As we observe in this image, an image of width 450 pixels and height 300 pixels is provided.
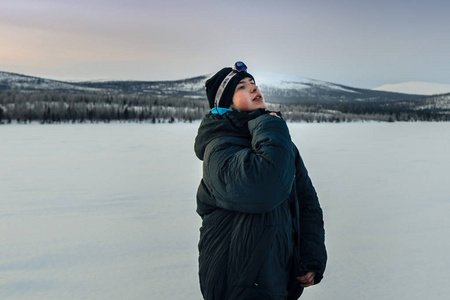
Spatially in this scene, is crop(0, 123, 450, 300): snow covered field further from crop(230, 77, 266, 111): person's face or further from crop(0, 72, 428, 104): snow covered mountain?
crop(0, 72, 428, 104): snow covered mountain

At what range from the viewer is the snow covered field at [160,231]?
2.54 meters

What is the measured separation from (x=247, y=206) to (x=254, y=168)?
123 millimetres

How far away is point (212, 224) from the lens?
137 cm

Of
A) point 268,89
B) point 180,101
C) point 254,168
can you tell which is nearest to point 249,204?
point 254,168

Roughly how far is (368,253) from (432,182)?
3295mm

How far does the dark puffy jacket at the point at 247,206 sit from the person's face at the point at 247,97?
6cm

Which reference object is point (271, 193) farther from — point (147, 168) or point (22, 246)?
point (147, 168)

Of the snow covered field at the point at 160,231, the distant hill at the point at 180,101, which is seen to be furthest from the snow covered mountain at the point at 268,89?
the snow covered field at the point at 160,231

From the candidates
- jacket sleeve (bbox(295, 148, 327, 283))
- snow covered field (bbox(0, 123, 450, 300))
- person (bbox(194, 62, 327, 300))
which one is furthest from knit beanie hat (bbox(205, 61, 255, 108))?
snow covered field (bbox(0, 123, 450, 300))

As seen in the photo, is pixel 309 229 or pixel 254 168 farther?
pixel 309 229

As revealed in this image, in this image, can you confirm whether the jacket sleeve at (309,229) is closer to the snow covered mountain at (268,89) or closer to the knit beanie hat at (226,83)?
the knit beanie hat at (226,83)

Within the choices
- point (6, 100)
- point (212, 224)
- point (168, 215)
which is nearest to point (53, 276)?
point (168, 215)

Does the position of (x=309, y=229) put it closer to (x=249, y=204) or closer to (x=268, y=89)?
(x=249, y=204)

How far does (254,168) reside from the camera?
46.9 inches
